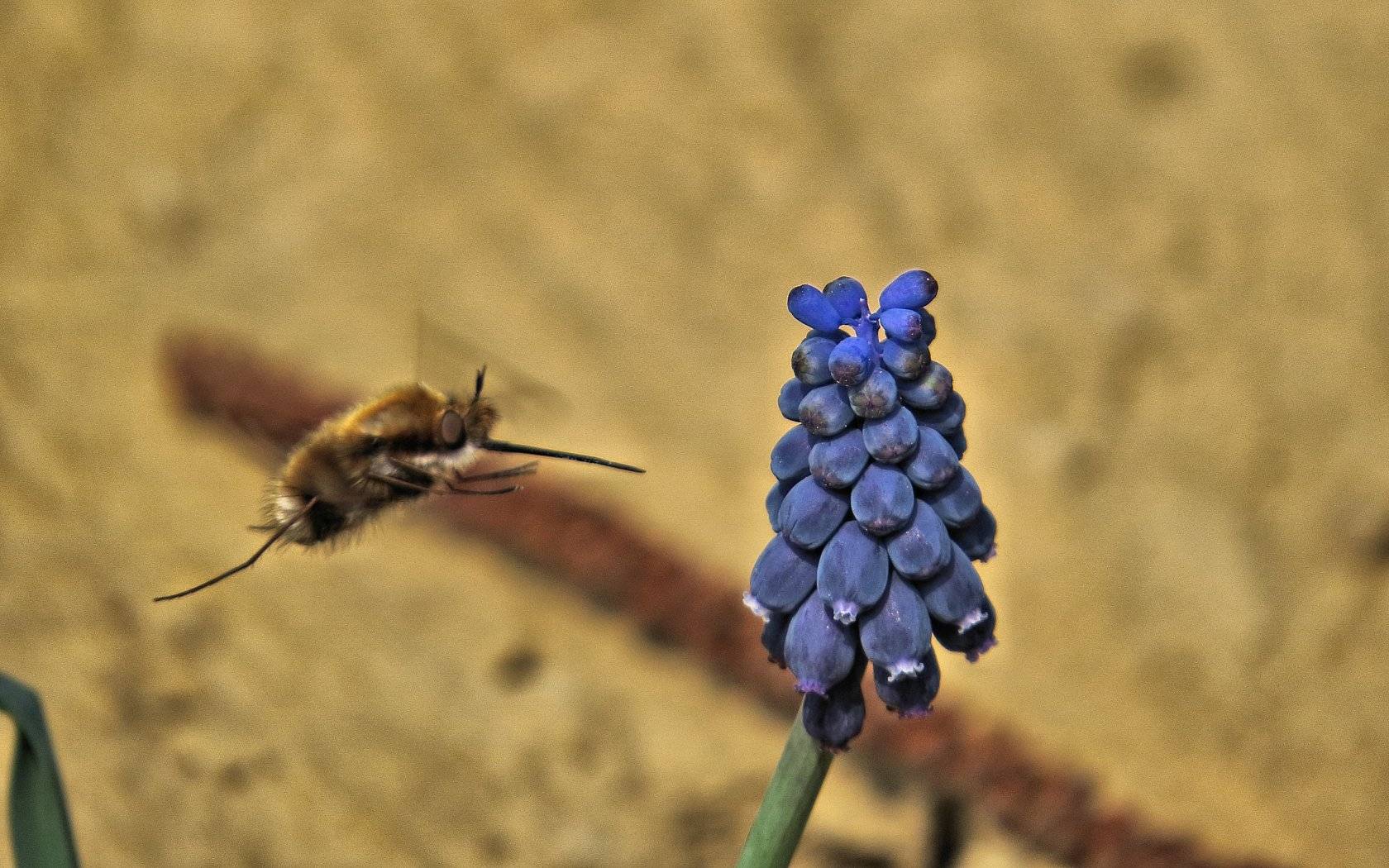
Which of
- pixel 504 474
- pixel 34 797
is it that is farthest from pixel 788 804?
pixel 34 797

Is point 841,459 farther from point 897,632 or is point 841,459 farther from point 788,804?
point 788,804

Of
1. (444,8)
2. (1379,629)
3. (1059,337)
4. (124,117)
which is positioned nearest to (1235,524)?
(1379,629)

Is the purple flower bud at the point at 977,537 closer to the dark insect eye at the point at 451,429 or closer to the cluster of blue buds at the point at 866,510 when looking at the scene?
the cluster of blue buds at the point at 866,510

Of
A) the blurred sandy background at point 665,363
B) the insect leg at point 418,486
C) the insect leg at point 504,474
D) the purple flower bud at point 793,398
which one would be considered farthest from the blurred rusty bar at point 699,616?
the purple flower bud at point 793,398

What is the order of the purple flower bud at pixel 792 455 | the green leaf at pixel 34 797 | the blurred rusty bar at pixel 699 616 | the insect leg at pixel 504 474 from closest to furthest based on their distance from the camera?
1. the purple flower bud at pixel 792 455
2. the green leaf at pixel 34 797
3. the insect leg at pixel 504 474
4. the blurred rusty bar at pixel 699 616

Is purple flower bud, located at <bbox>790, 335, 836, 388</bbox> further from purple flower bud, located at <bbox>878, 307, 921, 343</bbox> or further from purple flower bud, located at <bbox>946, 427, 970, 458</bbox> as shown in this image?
purple flower bud, located at <bbox>946, 427, 970, 458</bbox>

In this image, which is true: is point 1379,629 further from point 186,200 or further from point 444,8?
point 186,200

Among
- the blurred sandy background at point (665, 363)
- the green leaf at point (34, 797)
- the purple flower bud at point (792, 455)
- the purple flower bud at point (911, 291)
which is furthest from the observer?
the blurred sandy background at point (665, 363)
